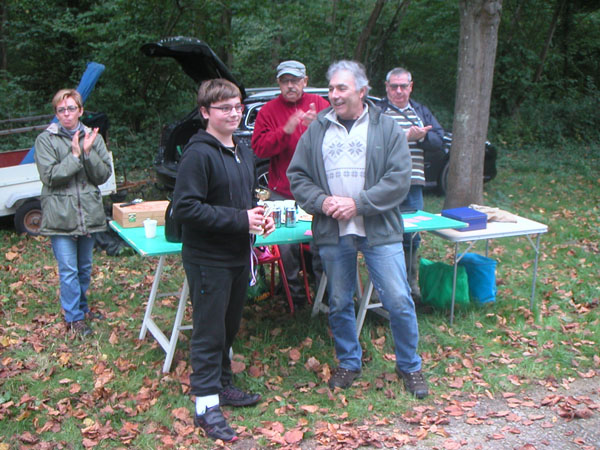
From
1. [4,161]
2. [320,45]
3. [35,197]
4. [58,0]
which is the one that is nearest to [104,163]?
[35,197]

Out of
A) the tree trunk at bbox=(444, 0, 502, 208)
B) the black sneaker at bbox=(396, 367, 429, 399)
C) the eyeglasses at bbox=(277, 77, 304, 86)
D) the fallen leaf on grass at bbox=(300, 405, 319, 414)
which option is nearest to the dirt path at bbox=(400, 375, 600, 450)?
the black sneaker at bbox=(396, 367, 429, 399)

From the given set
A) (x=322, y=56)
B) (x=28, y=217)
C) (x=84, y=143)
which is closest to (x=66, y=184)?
(x=84, y=143)

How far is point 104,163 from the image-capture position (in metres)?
4.38

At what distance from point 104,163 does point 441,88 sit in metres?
13.3

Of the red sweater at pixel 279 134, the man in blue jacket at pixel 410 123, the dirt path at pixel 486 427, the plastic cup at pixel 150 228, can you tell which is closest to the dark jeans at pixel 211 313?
the dirt path at pixel 486 427

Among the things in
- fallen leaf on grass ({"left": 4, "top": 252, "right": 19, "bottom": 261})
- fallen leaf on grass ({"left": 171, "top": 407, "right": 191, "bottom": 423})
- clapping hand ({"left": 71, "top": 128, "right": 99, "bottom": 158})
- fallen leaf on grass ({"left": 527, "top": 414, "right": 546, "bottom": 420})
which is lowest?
fallen leaf on grass ({"left": 527, "top": 414, "right": 546, "bottom": 420})

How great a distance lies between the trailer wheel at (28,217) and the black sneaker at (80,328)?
2.94m

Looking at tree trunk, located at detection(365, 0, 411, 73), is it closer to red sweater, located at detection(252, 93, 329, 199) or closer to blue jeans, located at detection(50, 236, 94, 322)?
red sweater, located at detection(252, 93, 329, 199)

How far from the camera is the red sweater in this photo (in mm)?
4391

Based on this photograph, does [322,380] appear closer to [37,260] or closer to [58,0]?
[37,260]

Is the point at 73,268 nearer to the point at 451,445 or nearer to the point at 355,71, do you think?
the point at 355,71

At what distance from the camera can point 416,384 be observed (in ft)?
12.2

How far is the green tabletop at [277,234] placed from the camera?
3.60 metres

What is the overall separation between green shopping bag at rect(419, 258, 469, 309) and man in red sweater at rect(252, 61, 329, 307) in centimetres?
146
